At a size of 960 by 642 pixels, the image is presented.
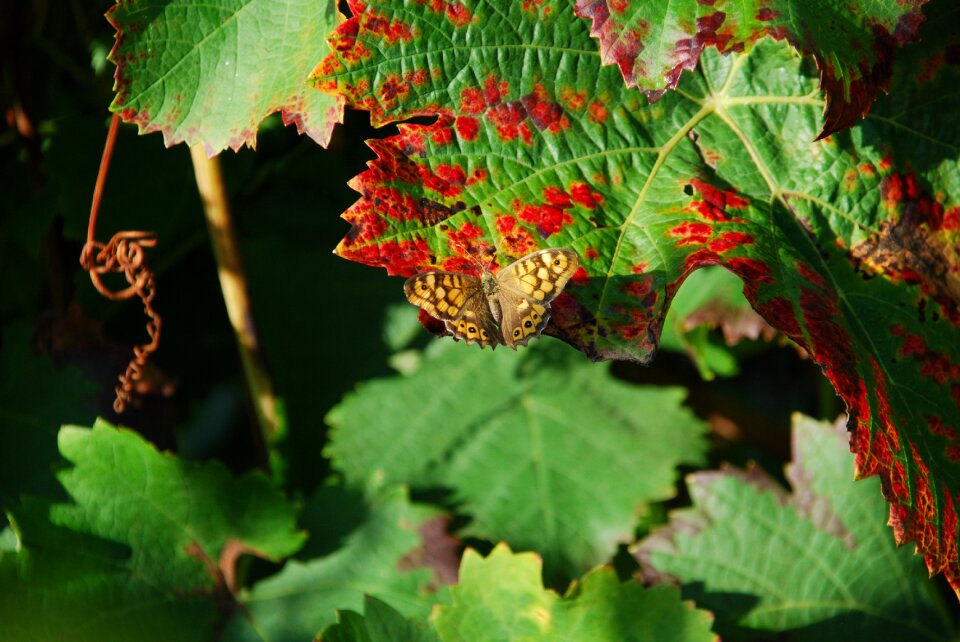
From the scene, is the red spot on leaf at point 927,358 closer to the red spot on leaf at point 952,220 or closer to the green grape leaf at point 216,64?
the red spot on leaf at point 952,220

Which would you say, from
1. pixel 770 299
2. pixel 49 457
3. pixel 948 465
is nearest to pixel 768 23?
pixel 770 299

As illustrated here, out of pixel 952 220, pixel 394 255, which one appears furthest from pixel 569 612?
pixel 952 220

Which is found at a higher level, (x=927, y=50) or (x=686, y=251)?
(x=927, y=50)

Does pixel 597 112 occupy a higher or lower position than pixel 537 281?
higher

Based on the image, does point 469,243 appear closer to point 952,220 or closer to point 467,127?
point 467,127

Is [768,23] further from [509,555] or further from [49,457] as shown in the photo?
[49,457]

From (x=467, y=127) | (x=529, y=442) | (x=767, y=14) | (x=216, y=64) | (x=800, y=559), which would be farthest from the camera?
(x=529, y=442)
